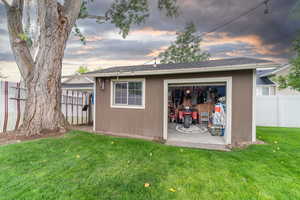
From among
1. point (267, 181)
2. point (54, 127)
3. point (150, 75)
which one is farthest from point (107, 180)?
point (150, 75)

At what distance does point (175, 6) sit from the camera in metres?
8.14

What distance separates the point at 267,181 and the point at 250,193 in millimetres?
640

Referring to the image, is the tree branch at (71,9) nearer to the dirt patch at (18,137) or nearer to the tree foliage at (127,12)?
the tree foliage at (127,12)

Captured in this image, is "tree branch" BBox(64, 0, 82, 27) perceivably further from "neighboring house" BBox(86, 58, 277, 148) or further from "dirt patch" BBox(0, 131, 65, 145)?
"dirt patch" BBox(0, 131, 65, 145)

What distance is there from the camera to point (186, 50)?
802 inches

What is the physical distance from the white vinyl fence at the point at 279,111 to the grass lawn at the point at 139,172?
17.2ft

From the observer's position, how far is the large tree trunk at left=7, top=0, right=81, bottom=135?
447 cm

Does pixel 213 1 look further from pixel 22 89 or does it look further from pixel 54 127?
pixel 22 89

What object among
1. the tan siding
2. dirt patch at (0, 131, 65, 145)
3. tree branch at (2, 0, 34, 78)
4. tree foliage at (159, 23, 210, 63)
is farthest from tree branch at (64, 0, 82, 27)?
tree foliage at (159, 23, 210, 63)

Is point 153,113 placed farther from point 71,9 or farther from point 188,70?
point 71,9

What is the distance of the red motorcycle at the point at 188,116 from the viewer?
24.9 feet

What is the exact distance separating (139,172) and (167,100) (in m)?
3.41

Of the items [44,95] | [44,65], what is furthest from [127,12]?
[44,95]

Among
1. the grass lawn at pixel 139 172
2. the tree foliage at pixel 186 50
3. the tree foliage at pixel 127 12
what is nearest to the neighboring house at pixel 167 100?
the grass lawn at pixel 139 172
